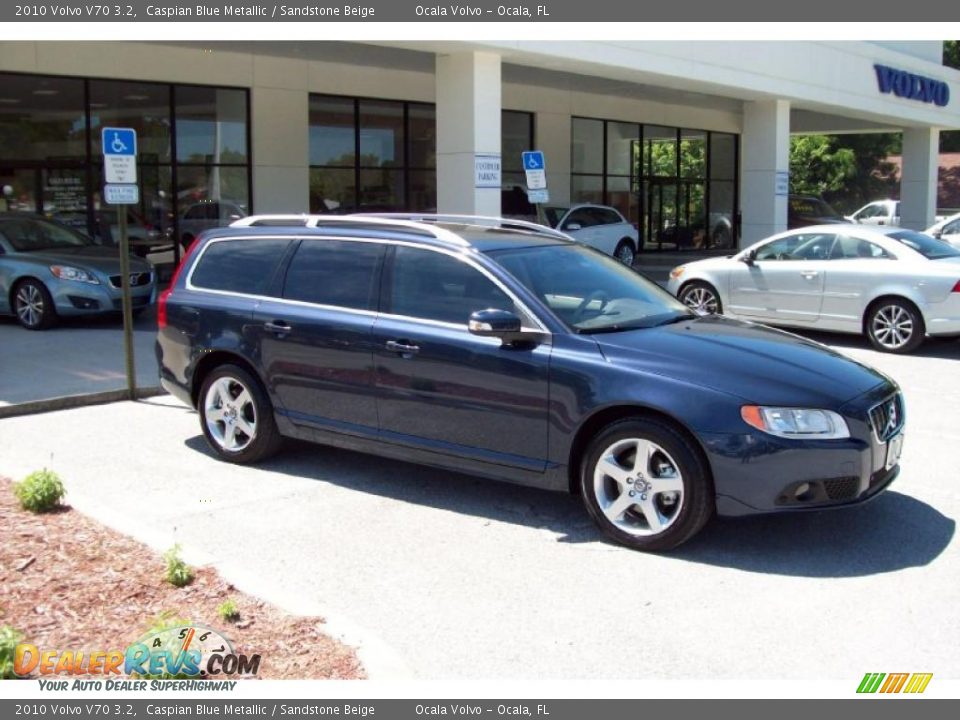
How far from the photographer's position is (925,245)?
13.2m

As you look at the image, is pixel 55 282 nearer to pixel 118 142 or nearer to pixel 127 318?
pixel 127 318

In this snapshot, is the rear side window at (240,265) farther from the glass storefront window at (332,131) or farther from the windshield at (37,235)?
the glass storefront window at (332,131)

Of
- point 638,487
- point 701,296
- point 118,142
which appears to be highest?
point 118,142

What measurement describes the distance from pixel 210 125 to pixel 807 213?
16899mm

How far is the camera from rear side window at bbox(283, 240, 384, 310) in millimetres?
6840

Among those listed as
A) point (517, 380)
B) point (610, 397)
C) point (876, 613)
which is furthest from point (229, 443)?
point (876, 613)

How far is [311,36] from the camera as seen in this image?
45.9 feet

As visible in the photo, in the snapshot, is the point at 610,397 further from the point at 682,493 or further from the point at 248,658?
the point at 248,658

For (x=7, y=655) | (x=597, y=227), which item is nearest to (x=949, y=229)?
→ (x=597, y=227)

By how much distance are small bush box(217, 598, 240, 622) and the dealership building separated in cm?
1150

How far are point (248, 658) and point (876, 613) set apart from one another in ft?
9.22

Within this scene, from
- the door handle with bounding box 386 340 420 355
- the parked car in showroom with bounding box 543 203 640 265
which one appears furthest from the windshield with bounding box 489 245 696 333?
the parked car in showroom with bounding box 543 203 640 265

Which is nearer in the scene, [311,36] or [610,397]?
[610,397]

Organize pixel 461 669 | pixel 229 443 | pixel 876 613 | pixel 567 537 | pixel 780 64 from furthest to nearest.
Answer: pixel 780 64 < pixel 229 443 < pixel 567 537 < pixel 876 613 < pixel 461 669
